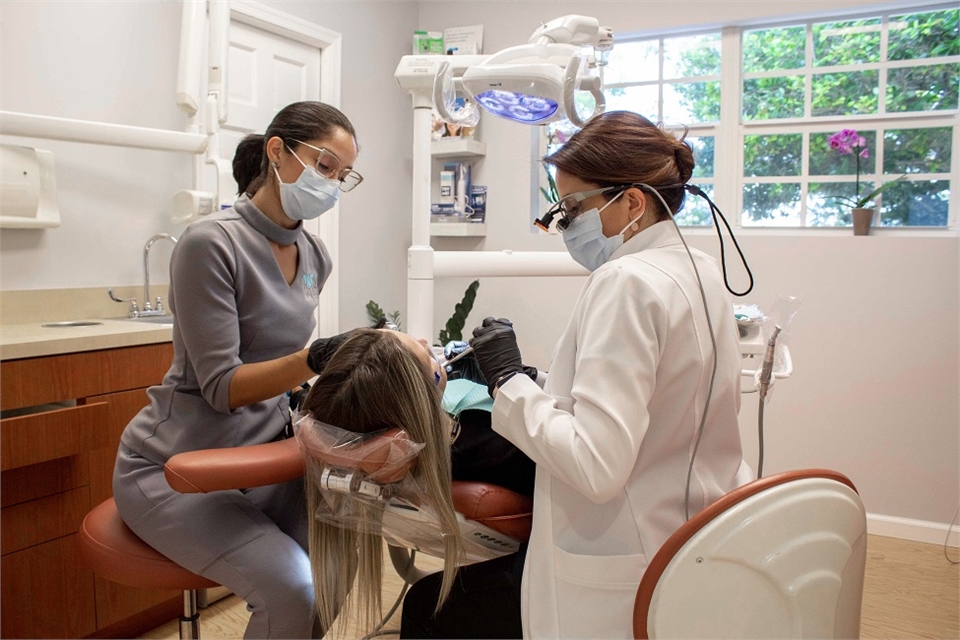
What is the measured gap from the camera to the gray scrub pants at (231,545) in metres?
1.31

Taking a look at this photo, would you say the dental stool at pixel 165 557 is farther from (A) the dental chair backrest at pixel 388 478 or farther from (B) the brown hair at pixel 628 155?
(B) the brown hair at pixel 628 155

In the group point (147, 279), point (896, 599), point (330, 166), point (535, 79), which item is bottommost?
point (896, 599)

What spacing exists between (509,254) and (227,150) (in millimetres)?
1821

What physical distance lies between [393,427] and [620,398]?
1.17ft

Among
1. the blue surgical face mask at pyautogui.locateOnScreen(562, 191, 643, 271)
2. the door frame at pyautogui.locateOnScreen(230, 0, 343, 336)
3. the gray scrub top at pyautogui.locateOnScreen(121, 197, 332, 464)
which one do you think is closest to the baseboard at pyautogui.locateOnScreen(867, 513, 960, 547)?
the blue surgical face mask at pyautogui.locateOnScreen(562, 191, 643, 271)

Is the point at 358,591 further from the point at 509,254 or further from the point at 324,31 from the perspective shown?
the point at 324,31

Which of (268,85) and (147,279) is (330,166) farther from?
(268,85)

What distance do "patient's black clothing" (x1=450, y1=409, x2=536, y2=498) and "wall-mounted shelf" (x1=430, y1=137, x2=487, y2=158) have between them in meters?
2.67

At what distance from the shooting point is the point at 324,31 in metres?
3.52

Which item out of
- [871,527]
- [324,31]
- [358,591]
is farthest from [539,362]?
[358,591]

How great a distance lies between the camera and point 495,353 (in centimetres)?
128

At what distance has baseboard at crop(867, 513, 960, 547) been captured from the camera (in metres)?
3.02

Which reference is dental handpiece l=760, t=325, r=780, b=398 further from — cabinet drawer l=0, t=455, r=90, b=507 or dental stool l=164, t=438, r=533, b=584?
cabinet drawer l=0, t=455, r=90, b=507

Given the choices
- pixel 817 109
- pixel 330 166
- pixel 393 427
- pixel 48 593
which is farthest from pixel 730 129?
pixel 48 593
